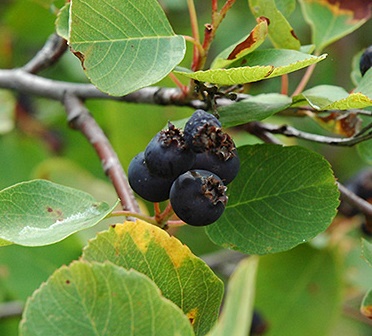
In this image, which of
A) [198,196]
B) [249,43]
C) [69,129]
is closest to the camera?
[198,196]

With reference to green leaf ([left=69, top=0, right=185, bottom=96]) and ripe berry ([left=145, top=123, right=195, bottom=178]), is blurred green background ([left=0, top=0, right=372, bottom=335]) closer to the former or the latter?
green leaf ([left=69, top=0, right=185, bottom=96])

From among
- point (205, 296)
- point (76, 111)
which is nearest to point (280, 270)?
A: point (76, 111)

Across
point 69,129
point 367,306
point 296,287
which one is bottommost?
point 296,287

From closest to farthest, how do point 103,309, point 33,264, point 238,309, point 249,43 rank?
1. point 238,309
2. point 103,309
3. point 249,43
4. point 33,264

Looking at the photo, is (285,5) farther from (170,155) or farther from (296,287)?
(296,287)

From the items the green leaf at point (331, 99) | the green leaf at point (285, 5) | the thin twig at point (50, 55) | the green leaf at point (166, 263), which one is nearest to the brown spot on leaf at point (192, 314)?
the green leaf at point (166, 263)

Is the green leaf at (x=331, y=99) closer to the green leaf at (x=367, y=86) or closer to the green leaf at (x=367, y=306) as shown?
the green leaf at (x=367, y=86)

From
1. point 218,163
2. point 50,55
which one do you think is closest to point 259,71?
point 218,163
